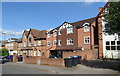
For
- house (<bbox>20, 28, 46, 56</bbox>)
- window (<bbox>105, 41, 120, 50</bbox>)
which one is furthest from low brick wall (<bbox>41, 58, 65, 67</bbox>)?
house (<bbox>20, 28, 46, 56</bbox>)

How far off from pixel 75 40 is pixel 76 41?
35cm

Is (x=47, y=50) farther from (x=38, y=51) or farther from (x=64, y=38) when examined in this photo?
(x=64, y=38)

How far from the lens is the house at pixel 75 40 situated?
969 inches

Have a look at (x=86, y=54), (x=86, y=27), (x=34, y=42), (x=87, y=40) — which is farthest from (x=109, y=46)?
(x=34, y=42)

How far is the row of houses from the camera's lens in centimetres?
2314

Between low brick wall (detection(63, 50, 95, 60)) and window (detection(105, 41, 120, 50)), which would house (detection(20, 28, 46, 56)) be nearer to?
low brick wall (detection(63, 50, 95, 60))

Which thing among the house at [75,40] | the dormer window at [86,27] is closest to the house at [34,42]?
the house at [75,40]

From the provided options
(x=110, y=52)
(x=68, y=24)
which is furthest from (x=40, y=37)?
Result: (x=110, y=52)

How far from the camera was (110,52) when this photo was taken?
22797mm

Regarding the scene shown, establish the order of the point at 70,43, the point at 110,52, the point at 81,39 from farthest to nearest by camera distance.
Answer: the point at 70,43, the point at 81,39, the point at 110,52

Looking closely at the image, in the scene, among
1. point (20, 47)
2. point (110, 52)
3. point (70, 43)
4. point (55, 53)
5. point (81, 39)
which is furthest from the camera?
point (20, 47)

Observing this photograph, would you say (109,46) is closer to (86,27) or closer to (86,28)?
(86,28)

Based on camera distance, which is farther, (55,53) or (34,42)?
(34,42)

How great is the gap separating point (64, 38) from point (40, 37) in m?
9.58
